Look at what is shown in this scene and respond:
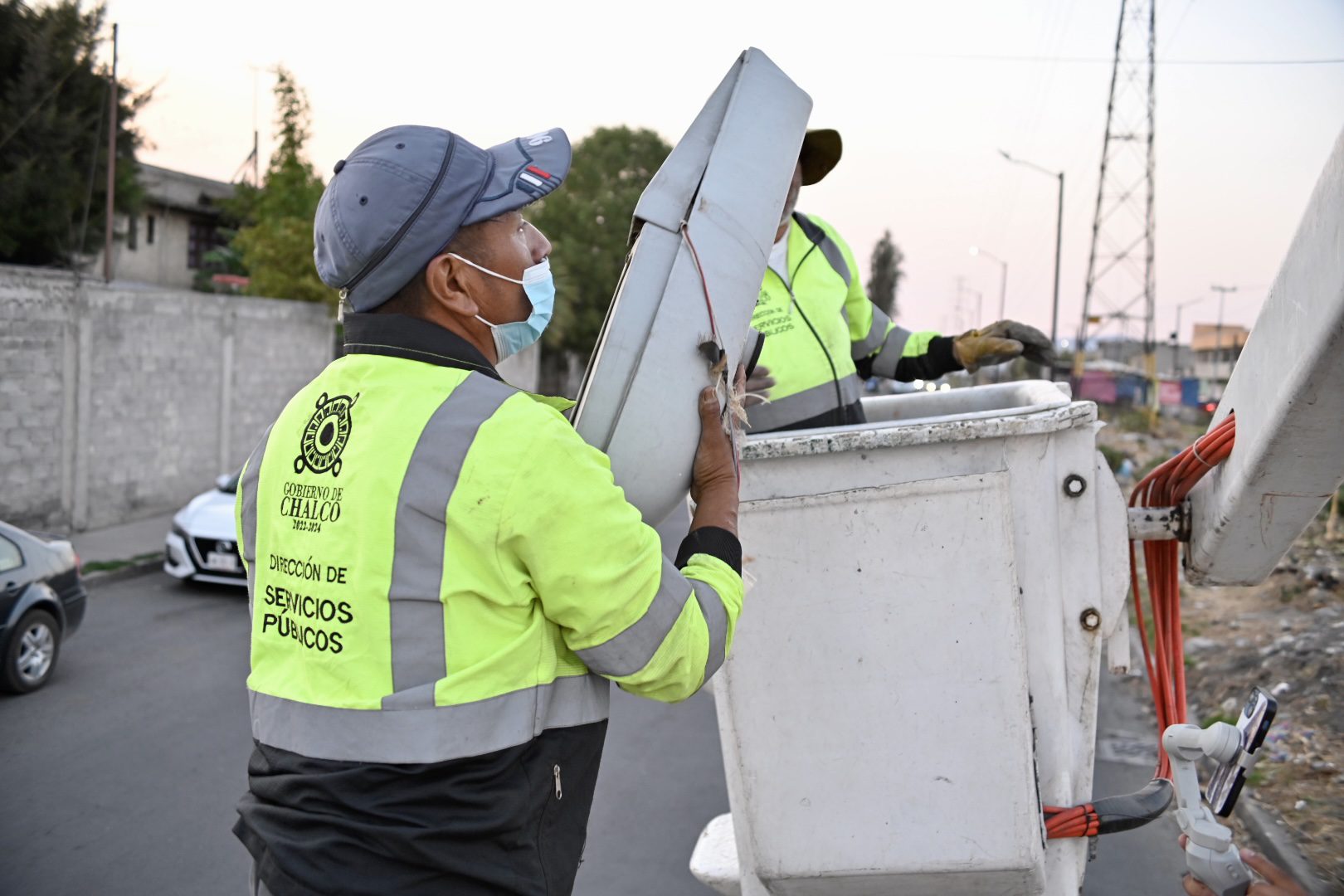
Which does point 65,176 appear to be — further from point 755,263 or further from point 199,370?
point 755,263

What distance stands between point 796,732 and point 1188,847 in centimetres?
79

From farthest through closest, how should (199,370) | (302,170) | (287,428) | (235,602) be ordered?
(302,170) → (199,370) → (235,602) → (287,428)

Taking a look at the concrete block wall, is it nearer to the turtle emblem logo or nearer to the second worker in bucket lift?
the second worker in bucket lift

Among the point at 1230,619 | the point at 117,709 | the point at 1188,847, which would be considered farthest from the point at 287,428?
the point at 1230,619

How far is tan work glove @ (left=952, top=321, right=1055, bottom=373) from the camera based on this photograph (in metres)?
3.11

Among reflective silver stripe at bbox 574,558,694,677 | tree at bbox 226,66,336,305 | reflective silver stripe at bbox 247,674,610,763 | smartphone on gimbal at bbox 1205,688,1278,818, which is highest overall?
tree at bbox 226,66,336,305

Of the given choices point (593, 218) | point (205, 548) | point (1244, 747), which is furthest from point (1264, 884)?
point (593, 218)

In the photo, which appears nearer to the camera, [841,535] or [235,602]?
[841,535]

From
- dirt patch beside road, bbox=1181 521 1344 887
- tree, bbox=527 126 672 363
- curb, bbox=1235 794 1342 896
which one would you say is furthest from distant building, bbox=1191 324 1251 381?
curb, bbox=1235 794 1342 896

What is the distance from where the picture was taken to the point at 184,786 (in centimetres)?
536

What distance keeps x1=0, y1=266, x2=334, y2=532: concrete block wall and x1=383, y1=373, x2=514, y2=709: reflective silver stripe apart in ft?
37.3

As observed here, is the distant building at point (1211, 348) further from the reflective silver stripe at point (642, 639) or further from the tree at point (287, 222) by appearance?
the reflective silver stripe at point (642, 639)

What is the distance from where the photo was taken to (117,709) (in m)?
6.58

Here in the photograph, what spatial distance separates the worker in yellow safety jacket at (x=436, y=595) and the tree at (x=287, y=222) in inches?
592
